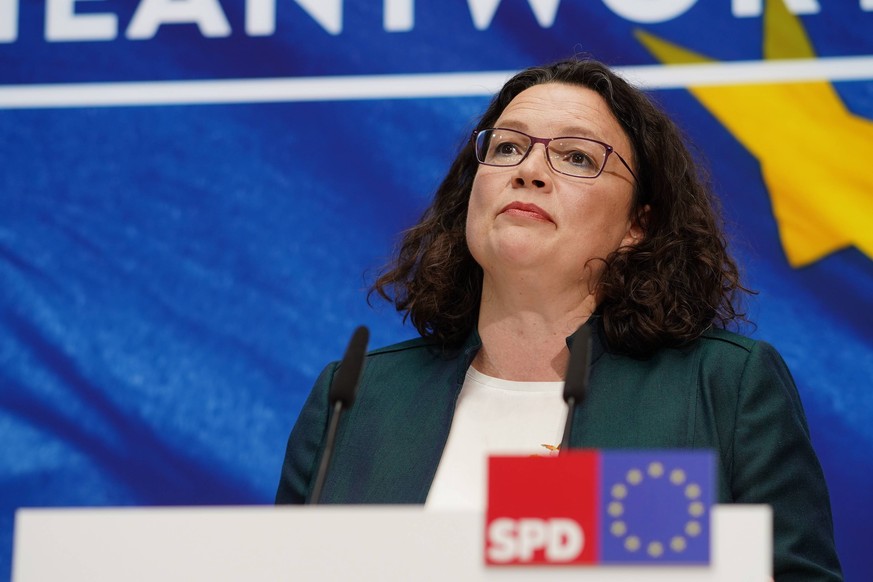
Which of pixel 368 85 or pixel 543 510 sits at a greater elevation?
pixel 368 85

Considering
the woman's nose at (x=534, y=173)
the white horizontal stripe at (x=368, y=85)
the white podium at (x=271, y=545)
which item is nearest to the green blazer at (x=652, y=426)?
the woman's nose at (x=534, y=173)

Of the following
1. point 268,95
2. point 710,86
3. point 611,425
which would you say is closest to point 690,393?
point 611,425

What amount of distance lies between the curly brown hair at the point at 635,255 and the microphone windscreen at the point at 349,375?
68 centimetres

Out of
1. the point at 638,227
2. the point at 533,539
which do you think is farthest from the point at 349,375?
the point at 638,227

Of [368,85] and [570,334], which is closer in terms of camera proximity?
[570,334]

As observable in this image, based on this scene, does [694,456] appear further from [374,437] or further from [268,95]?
[268,95]

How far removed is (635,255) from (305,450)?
27.1 inches

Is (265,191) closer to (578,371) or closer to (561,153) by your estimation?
(561,153)

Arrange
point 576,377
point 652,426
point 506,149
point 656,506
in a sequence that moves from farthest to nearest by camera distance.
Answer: point 506,149, point 652,426, point 576,377, point 656,506

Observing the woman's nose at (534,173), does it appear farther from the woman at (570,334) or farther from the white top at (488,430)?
the white top at (488,430)

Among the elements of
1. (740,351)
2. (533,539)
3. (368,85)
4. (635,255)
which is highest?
(368,85)

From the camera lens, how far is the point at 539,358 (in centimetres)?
216

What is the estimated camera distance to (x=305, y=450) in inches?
87.4

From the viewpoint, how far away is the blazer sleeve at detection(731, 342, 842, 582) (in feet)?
6.14
